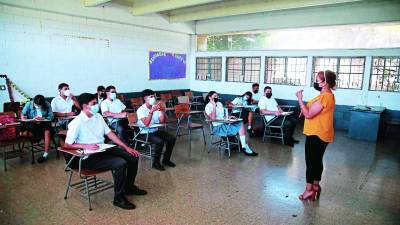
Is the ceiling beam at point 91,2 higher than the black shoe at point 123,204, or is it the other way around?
the ceiling beam at point 91,2

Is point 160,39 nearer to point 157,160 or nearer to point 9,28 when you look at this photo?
point 9,28

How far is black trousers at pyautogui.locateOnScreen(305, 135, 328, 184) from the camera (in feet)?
10.7

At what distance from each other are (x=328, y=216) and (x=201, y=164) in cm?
216

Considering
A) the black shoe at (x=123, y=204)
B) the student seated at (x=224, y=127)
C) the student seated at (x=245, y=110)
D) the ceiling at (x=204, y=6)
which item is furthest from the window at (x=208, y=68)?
the black shoe at (x=123, y=204)

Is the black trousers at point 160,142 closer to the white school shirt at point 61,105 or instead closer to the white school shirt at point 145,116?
the white school shirt at point 145,116

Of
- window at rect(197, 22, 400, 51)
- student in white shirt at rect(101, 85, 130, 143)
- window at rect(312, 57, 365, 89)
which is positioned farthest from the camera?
window at rect(312, 57, 365, 89)

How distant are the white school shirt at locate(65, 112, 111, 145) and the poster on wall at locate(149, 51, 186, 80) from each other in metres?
6.19

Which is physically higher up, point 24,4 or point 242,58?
point 24,4

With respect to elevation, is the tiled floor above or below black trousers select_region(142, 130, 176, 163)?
below

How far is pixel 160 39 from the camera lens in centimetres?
949

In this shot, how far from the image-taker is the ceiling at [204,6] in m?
6.66

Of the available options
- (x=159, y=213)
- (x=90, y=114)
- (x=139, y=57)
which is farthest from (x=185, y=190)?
(x=139, y=57)

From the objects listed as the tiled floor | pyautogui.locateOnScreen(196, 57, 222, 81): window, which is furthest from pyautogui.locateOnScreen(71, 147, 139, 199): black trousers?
pyautogui.locateOnScreen(196, 57, 222, 81): window

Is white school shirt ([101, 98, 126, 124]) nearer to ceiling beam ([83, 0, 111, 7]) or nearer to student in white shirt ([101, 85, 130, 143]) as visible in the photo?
student in white shirt ([101, 85, 130, 143])
